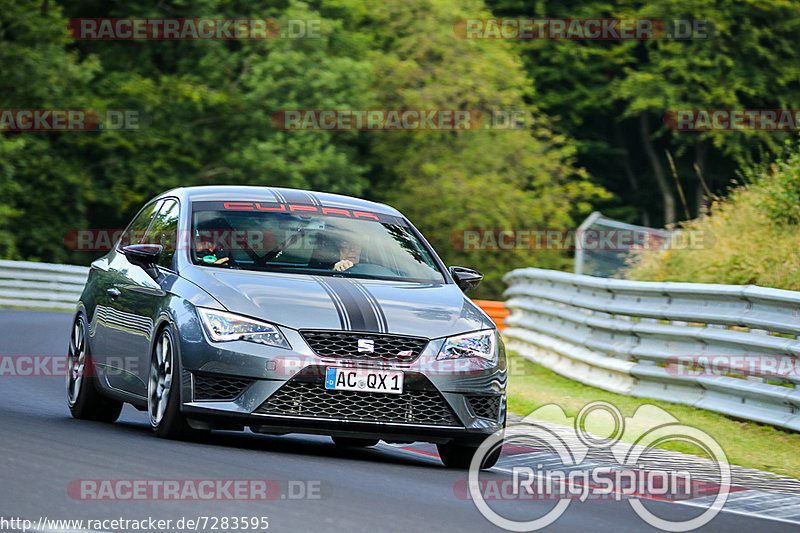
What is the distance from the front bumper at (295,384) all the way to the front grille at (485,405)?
0.14 metres

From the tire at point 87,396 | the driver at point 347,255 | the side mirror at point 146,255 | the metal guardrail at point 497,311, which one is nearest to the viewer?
the side mirror at point 146,255

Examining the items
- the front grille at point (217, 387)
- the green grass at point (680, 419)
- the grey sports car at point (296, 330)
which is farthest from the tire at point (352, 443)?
the green grass at point (680, 419)

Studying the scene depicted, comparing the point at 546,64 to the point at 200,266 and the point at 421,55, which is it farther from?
the point at 200,266

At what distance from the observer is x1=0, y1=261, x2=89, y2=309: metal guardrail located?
96.9 ft

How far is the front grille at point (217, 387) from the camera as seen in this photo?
8039 mm

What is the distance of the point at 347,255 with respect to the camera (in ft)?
30.5

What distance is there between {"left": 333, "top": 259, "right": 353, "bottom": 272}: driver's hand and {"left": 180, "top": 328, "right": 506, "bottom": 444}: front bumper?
1.11 meters

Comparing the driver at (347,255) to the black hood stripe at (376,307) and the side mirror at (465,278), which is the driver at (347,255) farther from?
the side mirror at (465,278)

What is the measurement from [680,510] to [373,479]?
161 cm

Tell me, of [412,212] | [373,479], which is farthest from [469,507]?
[412,212]

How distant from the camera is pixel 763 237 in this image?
1612 cm

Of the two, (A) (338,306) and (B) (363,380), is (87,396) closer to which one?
(A) (338,306)

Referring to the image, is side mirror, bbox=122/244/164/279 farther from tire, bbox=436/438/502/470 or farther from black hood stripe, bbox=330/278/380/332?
tire, bbox=436/438/502/470

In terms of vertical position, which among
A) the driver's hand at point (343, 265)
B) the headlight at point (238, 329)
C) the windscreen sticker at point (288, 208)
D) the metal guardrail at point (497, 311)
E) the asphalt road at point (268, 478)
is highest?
the windscreen sticker at point (288, 208)
